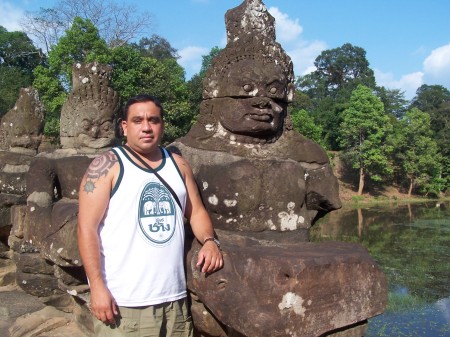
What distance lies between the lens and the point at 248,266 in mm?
2014

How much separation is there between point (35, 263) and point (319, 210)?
2.01 metres

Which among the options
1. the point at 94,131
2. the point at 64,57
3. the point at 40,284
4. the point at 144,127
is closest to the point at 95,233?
the point at 144,127

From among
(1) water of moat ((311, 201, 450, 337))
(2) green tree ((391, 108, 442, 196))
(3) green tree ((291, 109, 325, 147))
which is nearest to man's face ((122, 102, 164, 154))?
(1) water of moat ((311, 201, 450, 337))

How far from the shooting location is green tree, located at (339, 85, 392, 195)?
1155 inches

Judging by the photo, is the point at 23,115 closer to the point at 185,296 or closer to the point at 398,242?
the point at 185,296

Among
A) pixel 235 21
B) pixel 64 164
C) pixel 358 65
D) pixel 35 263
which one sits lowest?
pixel 35 263

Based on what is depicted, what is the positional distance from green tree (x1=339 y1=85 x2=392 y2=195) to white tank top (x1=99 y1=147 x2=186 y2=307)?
1120 inches

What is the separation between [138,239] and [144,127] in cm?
46

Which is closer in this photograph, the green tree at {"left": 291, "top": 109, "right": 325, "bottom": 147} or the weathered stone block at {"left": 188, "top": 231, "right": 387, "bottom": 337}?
the weathered stone block at {"left": 188, "top": 231, "right": 387, "bottom": 337}

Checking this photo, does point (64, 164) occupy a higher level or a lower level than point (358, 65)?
lower

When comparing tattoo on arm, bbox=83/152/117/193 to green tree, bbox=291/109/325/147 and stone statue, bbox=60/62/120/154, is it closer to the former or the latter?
stone statue, bbox=60/62/120/154

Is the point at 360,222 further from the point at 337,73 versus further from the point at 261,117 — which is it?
the point at 337,73

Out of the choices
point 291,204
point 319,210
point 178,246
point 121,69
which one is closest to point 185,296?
point 178,246

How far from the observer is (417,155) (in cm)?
3103
